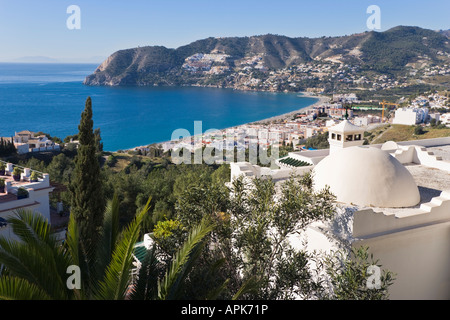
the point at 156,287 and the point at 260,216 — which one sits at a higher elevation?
the point at 260,216

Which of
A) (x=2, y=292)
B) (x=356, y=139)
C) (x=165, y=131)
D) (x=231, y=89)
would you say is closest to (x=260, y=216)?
(x=2, y=292)

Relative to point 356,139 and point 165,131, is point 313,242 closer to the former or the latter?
point 356,139

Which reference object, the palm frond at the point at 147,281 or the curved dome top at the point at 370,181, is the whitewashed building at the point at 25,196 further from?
the curved dome top at the point at 370,181

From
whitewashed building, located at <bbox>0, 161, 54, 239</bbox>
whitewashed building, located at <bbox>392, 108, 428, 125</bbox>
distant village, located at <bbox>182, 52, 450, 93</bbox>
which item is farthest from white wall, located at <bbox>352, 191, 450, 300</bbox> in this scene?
distant village, located at <bbox>182, 52, 450, 93</bbox>

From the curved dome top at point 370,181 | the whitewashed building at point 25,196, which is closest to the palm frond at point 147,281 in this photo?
the curved dome top at point 370,181

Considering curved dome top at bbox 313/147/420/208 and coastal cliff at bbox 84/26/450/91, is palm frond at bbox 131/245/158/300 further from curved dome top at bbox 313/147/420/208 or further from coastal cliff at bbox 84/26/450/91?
coastal cliff at bbox 84/26/450/91
